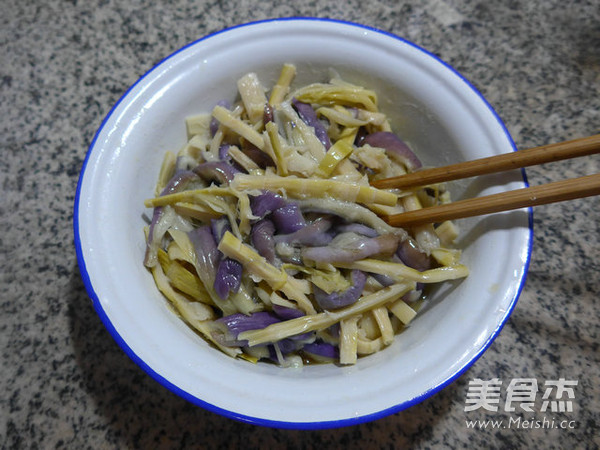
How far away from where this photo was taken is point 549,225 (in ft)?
4.35

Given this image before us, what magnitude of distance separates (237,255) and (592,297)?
0.99 m

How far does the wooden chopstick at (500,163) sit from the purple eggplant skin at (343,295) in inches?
9.7

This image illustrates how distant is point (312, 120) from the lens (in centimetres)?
114

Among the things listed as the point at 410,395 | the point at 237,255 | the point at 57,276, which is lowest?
the point at 57,276

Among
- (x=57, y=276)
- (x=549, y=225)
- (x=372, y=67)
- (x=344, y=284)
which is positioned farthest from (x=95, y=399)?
(x=549, y=225)

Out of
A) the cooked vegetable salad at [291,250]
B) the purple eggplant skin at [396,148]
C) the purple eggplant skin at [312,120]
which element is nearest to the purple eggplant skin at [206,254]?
the cooked vegetable salad at [291,250]

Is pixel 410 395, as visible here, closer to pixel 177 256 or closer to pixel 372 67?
pixel 177 256

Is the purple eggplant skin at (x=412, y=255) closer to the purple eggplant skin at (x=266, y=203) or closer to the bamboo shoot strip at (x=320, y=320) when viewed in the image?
the bamboo shoot strip at (x=320, y=320)

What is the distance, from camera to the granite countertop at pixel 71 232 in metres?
1.12

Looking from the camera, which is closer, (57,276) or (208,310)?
(208,310)

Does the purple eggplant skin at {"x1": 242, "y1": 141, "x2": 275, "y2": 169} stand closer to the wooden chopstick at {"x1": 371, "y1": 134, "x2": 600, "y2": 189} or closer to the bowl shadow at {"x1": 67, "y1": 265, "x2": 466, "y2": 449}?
the wooden chopstick at {"x1": 371, "y1": 134, "x2": 600, "y2": 189}

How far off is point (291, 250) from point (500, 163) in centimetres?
48

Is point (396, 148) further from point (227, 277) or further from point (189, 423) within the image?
point (189, 423)

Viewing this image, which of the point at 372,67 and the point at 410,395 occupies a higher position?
the point at 372,67
